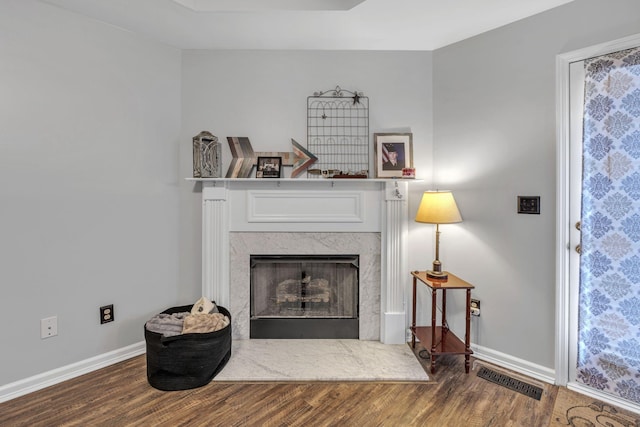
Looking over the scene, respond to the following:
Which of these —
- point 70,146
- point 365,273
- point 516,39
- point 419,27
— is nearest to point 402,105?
point 419,27

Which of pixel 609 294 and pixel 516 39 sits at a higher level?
pixel 516 39

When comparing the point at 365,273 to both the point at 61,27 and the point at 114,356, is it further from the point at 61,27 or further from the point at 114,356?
the point at 61,27

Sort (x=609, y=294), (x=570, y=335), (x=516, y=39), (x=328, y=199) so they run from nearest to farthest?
1. (x=609, y=294)
2. (x=570, y=335)
3. (x=516, y=39)
4. (x=328, y=199)

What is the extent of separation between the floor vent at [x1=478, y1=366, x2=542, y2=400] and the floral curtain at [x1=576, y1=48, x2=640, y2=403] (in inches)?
11.8

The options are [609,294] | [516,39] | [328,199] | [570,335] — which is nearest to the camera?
[609,294]

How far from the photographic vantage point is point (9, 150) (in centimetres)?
182

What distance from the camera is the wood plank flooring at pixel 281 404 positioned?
5.38 ft

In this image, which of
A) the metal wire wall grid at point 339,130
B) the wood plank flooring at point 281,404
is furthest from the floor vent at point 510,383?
the metal wire wall grid at point 339,130

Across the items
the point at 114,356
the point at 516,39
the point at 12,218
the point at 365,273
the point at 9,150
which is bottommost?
the point at 114,356

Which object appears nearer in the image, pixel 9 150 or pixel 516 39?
pixel 9 150

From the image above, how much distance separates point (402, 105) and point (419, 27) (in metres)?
0.55

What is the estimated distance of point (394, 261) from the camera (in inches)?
96.9

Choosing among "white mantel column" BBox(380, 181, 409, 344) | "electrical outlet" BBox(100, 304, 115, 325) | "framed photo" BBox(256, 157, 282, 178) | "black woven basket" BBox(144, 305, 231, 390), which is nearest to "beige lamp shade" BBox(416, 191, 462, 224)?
"white mantel column" BBox(380, 181, 409, 344)

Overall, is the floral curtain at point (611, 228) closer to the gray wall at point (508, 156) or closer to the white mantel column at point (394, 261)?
the gray wall at point (508, 156)
